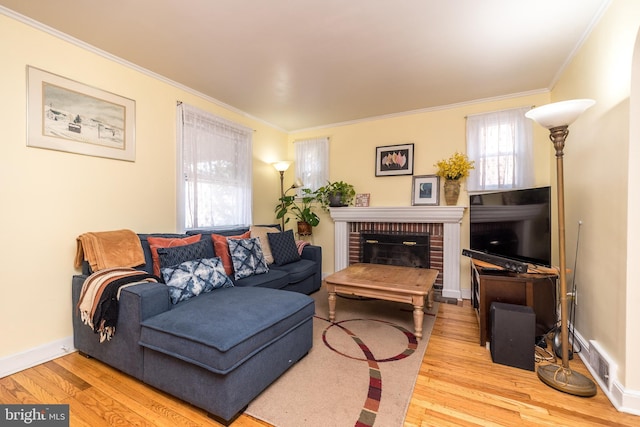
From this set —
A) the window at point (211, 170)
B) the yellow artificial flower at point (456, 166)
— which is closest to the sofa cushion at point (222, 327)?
the window at point (211, 170)

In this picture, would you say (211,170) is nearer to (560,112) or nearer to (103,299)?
(103,299)

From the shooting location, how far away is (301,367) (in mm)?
2076

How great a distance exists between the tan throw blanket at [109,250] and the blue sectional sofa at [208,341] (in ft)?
0.45

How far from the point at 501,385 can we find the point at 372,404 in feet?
2.99

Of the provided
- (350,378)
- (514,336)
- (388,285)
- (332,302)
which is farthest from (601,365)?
(332,302)

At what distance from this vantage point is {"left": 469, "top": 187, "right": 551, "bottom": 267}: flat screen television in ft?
7.63

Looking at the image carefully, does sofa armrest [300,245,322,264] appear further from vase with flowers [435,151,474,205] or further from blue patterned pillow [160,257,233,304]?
vase with flowers [435,151,474,205]

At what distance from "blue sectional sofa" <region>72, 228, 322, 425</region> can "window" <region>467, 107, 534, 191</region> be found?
2.86 meters

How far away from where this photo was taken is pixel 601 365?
188cm

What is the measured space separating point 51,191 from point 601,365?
4.18 metres

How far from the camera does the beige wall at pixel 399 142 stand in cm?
359

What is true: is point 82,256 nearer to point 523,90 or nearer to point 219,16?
point 219,16

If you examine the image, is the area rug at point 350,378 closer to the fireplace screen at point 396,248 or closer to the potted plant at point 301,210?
the fireplace screen at point 396,248

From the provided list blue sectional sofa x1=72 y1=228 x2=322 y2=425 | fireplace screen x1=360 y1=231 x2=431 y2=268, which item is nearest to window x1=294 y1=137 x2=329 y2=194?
fireplace screen x1=360 y1=231 x2=431 y2=268
